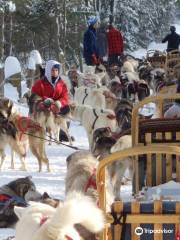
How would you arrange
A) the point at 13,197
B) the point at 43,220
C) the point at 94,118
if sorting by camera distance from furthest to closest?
1. the point at 94,118
2. the point at 13,197
3. the point at 43,220

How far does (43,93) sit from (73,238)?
6646mm

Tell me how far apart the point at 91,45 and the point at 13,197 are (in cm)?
1096

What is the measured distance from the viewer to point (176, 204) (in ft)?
9.99

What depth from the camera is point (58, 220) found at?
2.59 m

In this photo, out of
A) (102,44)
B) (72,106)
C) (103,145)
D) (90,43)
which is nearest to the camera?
(103,145)

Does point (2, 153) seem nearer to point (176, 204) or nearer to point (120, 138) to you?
point (120, 138)

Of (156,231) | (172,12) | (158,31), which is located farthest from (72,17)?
(156,231)

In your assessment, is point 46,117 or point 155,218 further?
point 46,117

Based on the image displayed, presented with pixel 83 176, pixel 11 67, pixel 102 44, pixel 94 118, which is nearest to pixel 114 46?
pixel 102 44

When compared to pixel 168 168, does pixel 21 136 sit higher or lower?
higher

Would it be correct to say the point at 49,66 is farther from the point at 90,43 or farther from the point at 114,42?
the point at 114,42

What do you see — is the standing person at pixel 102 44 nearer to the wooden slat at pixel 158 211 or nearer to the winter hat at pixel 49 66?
the winter hat at pixel 49 66

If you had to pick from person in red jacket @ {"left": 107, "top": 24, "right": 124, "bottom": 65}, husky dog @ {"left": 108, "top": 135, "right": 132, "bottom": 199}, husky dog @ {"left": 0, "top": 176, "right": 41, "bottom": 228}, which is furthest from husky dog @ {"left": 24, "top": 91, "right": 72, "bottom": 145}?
person in red jacket @ {"left": 107, "top": 24, "right": 124, "bottom": 65}

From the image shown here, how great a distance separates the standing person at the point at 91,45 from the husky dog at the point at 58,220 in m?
12.8
